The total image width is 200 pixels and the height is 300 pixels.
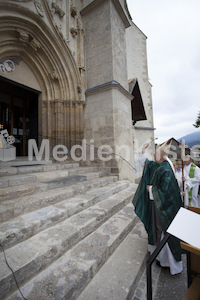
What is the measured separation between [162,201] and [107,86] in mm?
4778

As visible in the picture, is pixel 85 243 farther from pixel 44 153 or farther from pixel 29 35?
pixel 29 35

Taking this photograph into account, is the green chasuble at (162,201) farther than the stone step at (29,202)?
No

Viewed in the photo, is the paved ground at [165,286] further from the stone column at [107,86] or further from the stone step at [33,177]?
the stone column at [107,86]

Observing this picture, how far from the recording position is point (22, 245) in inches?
65.2

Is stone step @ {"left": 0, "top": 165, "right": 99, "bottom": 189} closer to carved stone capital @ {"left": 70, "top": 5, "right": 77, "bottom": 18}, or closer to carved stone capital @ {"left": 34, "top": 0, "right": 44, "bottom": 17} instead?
carved stone capital @ {"left": 34, "top": 0, "right": 44, "bottom": 17}

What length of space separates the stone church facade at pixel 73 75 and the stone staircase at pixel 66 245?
8.99 feet

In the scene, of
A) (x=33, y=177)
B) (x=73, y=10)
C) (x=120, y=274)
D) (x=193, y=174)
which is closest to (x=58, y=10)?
(x=73, y=10)

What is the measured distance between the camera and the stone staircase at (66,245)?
1.36 meters

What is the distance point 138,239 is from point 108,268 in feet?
2.73

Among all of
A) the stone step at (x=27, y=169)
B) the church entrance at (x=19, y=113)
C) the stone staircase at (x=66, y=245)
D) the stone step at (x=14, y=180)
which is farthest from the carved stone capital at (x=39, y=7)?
the stone step at (x=14, y=180)

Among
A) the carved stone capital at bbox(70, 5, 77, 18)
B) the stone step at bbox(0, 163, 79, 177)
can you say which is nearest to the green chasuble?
the stone step at bbox(0, 163, 79, 177)

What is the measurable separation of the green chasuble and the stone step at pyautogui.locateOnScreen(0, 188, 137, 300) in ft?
1.76

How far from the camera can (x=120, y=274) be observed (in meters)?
1.63

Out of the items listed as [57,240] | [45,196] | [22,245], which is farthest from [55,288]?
[45,196]
